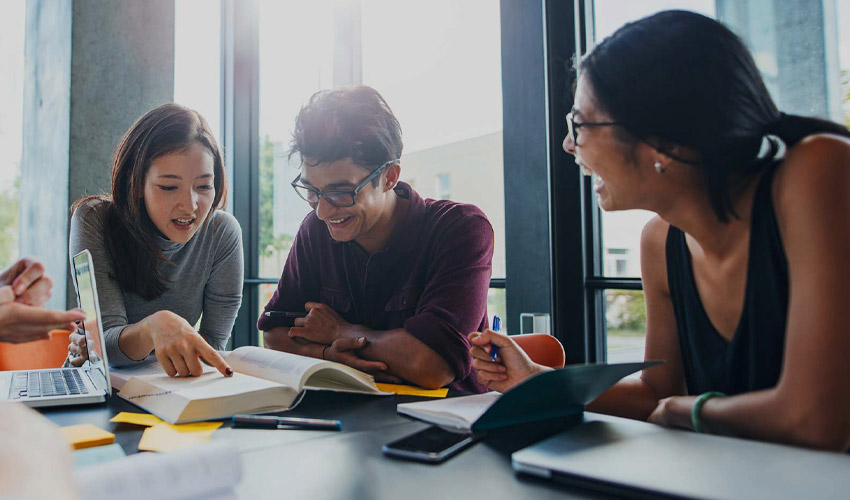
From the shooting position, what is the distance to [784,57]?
6.35ft

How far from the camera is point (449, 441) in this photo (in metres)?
0.83

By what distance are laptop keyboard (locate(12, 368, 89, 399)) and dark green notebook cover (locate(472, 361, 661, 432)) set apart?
2.89 feet

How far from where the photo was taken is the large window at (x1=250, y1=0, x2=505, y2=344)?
118 inches

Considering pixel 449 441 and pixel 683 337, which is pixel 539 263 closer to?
pixel 683 337

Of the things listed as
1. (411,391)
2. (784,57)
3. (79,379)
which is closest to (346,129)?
(411,391)

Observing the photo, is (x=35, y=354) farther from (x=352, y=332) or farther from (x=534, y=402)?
(x=534, y=402)

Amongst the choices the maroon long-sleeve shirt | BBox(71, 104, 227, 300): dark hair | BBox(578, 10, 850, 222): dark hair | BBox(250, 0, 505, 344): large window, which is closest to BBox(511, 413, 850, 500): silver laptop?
BBox(578, 10, 850, 222): dark hair

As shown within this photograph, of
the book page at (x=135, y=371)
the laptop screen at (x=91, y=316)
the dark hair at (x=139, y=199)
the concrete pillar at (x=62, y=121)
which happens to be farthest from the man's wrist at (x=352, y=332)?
the concrete pillar at (x=62, y=121)

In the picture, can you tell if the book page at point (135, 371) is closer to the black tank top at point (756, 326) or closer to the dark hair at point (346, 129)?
the dark hair at point (346, 129)

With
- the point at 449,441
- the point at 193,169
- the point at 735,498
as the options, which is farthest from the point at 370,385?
the point at 193,169

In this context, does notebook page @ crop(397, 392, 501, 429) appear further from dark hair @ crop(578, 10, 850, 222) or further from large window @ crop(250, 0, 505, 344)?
large window @ crop(250, 0, 505, 344)

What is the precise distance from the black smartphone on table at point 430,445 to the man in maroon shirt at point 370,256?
605mm

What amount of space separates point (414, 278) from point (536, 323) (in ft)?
3.25

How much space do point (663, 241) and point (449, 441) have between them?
724 millimetres
